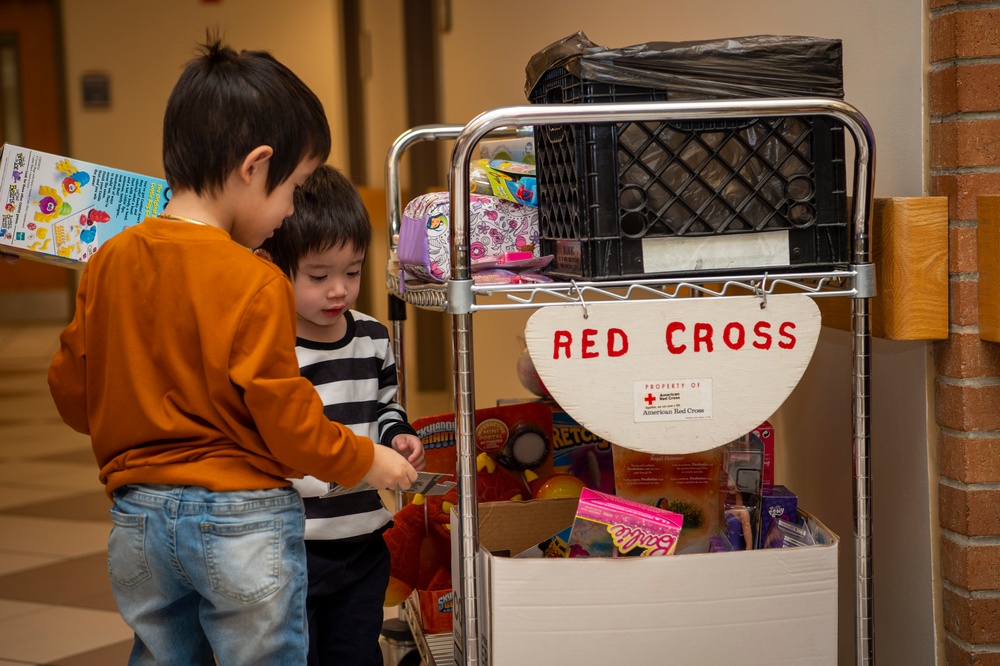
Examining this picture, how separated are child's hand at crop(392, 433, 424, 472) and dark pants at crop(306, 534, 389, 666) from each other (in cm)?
19

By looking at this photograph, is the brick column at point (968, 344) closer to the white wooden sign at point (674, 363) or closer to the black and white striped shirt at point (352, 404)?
the white wooden sign at point (674, 363)

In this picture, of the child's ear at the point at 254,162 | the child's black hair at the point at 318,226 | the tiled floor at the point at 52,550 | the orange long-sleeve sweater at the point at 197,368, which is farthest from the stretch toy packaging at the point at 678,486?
the tiled floor at the point at 52,550

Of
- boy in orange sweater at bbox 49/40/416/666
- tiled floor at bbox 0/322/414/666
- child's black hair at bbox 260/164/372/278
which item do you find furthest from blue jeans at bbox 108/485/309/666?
Answer: tiled floor at bbox 0/322/414/666

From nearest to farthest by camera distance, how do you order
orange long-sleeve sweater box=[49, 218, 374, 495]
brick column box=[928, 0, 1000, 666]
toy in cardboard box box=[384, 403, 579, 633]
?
orange long-sleeve sweater box=[49, 218, 374, 495] → brick column box=[928, 0, 1000, 666] → toy in cardboard box box=[384, 403, 579, 633]

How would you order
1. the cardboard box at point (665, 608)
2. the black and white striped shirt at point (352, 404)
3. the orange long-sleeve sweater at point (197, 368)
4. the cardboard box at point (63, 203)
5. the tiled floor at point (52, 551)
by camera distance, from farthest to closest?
1. the tiled floor at point (52, 551)
2. the black and white striped shirt at point (352, 404)
3. the cardboard box at point (63, 203)
4. the cardboard box at point (665, 608)
5. the orange long-sleeve sweater at point (197, 368)

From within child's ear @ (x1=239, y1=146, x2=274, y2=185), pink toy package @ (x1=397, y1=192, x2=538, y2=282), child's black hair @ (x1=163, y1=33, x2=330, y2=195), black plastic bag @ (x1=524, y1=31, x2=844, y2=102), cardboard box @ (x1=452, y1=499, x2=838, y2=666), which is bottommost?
cardboard box @ (x1=452, y1=499, x2=838, y2=666)

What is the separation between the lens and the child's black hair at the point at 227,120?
4.15 ft

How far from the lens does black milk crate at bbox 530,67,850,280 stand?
1324mm

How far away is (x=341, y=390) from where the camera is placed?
5.61ft

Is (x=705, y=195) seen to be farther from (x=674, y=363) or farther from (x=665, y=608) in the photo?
(x=665, y=608)

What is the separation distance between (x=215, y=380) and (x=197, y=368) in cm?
5

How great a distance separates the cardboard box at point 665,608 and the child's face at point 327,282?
0.49 metres

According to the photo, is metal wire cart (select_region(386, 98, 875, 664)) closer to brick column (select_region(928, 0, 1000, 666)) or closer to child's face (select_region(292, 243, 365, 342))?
brick column (select_region(928, 0, 1000, 666))

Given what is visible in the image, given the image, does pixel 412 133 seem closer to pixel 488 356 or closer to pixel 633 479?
pixel 633 479
